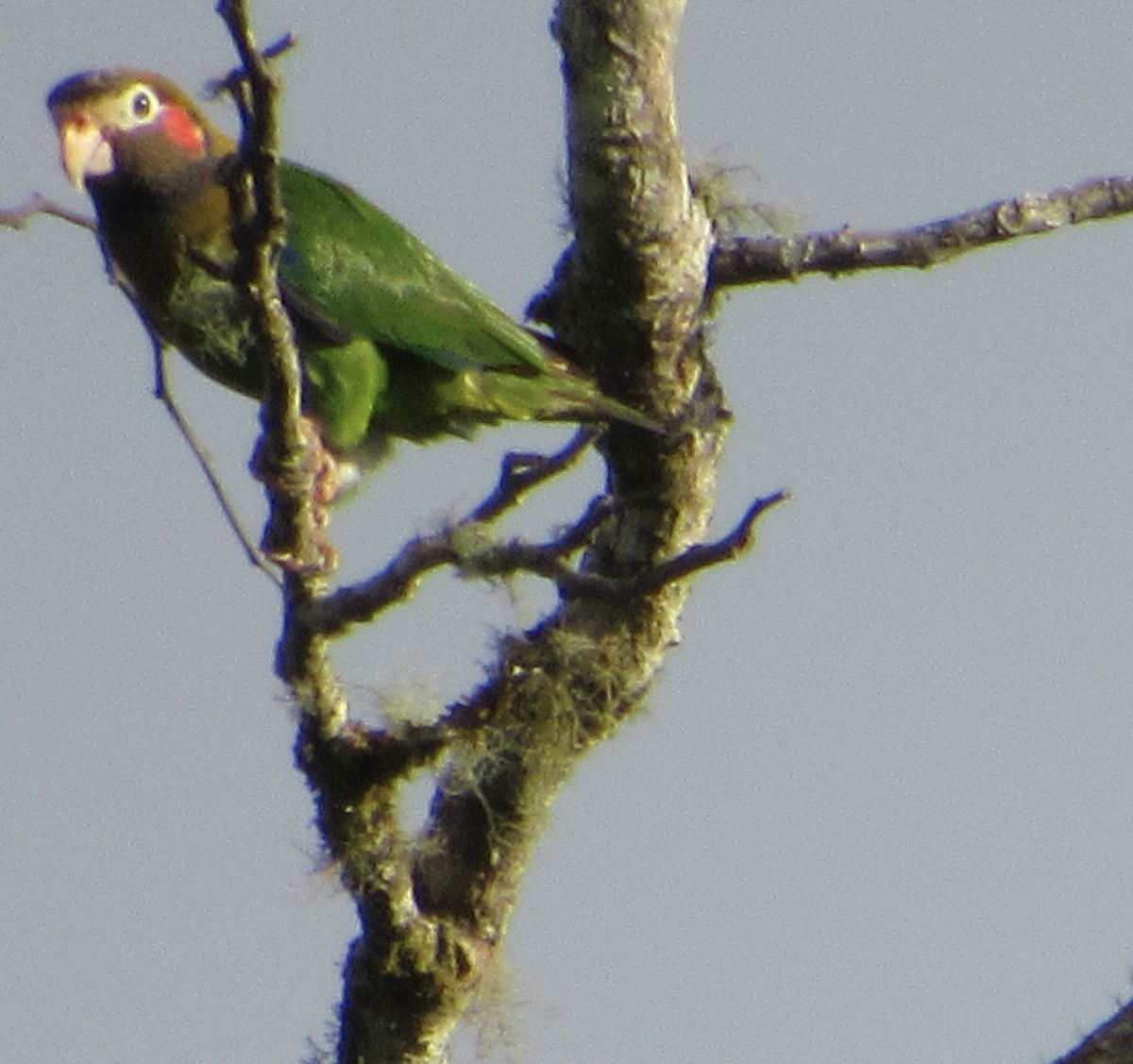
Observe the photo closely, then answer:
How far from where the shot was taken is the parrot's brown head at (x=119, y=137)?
16.6 feet

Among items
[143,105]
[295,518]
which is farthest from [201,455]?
[143,105]

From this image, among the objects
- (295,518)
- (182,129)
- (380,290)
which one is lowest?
(380,290)

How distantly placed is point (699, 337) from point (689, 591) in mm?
592

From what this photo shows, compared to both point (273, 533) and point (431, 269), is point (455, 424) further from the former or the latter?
point (273, 533)

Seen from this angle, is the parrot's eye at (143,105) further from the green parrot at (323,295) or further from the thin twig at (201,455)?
the thin twig at (201,455)

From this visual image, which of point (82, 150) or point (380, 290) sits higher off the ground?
point (82, 150)

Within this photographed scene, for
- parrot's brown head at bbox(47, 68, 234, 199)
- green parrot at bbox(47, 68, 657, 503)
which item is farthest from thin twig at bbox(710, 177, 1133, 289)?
parrot's brown head at bbox(47, 68, 234, 199)

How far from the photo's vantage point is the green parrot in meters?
5.00

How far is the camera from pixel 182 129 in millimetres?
5336

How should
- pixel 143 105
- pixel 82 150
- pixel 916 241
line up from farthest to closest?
pixel 143 105 < pixel 82 150 < pixel 916 241

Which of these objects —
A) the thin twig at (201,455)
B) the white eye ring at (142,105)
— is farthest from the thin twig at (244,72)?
the white eye ring at (142,105)

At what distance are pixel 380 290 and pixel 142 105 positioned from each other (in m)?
0.83

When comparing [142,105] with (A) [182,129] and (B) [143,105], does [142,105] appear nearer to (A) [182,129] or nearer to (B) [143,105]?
(B) [143,105]

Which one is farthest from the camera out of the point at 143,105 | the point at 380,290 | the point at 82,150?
the point at 380,290
